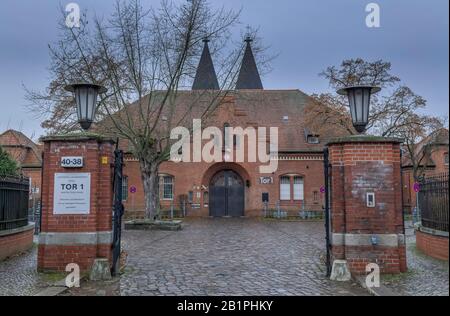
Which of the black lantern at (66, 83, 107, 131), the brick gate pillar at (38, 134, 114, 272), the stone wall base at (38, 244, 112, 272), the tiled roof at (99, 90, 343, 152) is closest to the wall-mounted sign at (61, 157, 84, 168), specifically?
the brick gate pillar at (38, 134, 114, 272)

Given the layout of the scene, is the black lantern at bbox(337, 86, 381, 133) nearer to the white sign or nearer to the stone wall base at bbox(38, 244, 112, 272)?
the white sign

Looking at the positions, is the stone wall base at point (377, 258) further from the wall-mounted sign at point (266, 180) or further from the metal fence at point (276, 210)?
the wall-mounted sign at point (266, 180)

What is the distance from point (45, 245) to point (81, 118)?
266cm

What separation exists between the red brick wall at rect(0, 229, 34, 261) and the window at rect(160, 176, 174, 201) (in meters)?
21.4

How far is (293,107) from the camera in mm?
37562

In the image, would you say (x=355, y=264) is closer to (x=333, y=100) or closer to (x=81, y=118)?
(x=81, y=118)

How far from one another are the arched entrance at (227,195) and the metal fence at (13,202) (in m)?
22.6

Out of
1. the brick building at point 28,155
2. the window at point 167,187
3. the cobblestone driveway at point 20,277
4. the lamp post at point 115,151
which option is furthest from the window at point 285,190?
the lamp post at point 115,151

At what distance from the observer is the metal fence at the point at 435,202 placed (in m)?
9.50

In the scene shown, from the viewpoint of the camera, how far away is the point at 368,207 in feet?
28.6

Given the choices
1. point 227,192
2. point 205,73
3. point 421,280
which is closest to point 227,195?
point 227,192

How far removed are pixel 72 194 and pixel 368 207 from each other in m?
5.81

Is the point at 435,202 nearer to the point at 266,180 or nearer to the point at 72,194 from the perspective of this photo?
the point at 72,194
